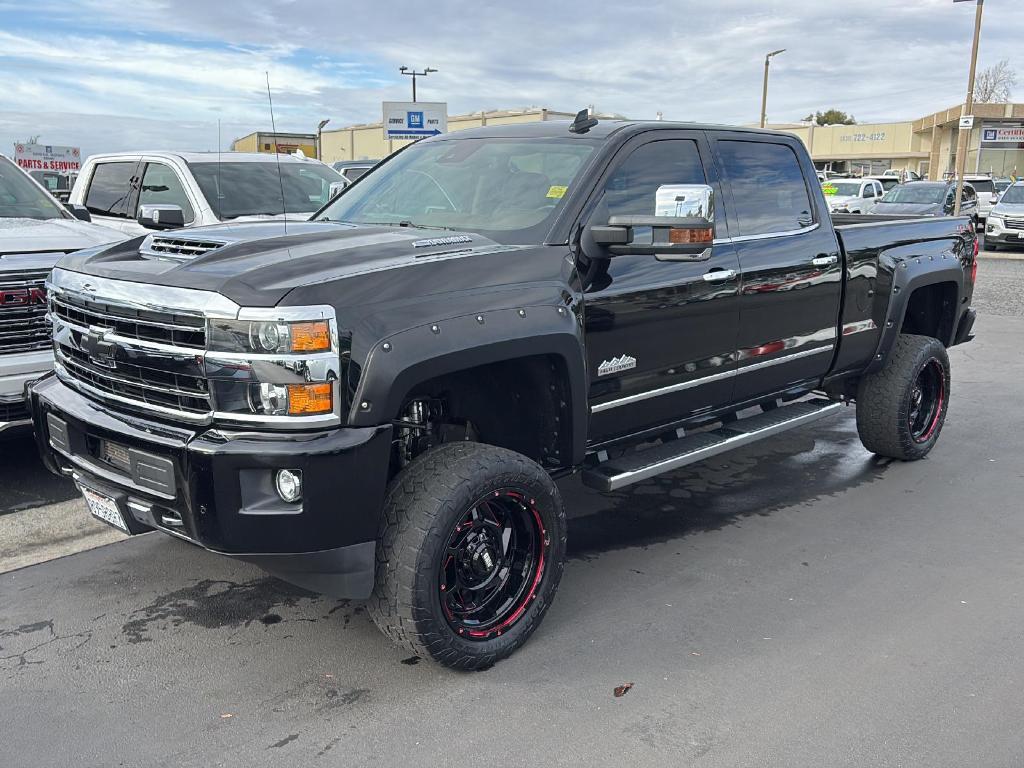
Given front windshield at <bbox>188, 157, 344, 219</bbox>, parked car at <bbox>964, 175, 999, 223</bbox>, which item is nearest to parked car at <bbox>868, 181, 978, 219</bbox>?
parked car at <bbox>964, 175, 999, 223</bbox>

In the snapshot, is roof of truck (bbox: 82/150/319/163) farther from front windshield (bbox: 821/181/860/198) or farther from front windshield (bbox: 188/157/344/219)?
front windshield (bbox: 821/181/860/198)

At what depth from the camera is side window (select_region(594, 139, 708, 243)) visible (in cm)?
405

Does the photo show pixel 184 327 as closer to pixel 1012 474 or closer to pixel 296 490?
pixel 296 490

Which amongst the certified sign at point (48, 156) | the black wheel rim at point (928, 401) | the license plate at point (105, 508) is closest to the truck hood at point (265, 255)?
the license plate at point (105, 508)

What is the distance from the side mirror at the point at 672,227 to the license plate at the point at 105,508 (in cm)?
205

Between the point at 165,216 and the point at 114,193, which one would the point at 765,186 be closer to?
the point at 165,216

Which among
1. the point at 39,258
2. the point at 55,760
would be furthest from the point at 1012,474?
the point at 39,258

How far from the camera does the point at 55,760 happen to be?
114 inches

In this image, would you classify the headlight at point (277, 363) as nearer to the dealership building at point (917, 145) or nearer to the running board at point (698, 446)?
the running board at point (698, 446)

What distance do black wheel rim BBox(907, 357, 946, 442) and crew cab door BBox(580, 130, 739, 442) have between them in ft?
7.12

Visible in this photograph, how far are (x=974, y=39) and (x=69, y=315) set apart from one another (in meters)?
26.8

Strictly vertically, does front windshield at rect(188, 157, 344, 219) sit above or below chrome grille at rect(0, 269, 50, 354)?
above

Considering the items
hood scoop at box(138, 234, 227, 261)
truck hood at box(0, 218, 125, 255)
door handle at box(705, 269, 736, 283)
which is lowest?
door handle at box(705, 269, 736, 283)

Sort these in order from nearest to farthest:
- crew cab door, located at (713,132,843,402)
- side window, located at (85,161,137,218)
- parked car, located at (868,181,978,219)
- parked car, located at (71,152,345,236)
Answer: crew cab door, located at (713,132,843,402) → parked car, located at (71,152,345,236) → side window, located at (85,161,137,218) → parked car, located at (868,181,978,219)
